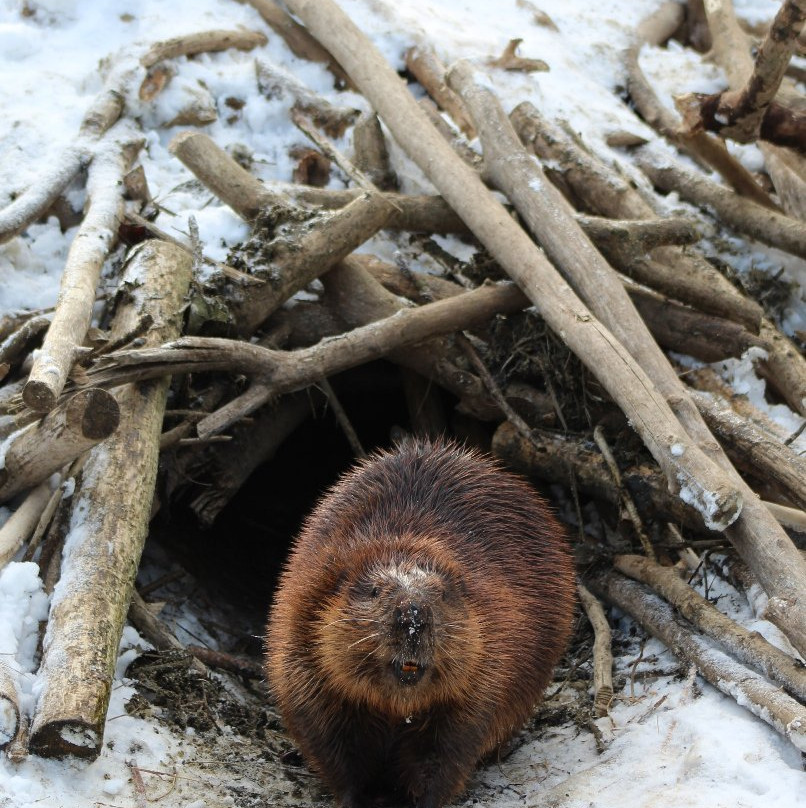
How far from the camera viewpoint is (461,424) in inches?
222

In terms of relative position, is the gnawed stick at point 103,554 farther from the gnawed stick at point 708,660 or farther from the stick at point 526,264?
the gnawed stick at point 708,660

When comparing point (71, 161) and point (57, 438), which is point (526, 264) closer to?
point (57, 438)

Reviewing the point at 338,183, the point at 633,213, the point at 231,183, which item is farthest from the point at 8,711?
the point at 633,213

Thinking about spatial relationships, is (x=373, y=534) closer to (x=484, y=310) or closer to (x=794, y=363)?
(x=484, y=310)

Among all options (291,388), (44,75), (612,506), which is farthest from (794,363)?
(44,75)

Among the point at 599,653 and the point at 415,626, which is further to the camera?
the point at 599,653

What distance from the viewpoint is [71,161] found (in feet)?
16.8

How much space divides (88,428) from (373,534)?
1043 mm

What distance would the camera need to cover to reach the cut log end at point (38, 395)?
10.5ft

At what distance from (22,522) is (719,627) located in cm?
244

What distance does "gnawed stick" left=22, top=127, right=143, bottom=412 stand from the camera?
3.28 metres

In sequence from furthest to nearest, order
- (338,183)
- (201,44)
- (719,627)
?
(201,44) < (338,183) < (719,627)

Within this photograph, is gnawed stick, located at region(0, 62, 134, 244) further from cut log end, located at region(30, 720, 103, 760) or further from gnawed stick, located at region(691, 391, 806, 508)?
gnawed stick, located at region(691, 391, 806, 508)

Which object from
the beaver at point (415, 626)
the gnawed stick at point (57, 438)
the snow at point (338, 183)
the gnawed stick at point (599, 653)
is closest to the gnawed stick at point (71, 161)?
the snow at point (338, 183)
